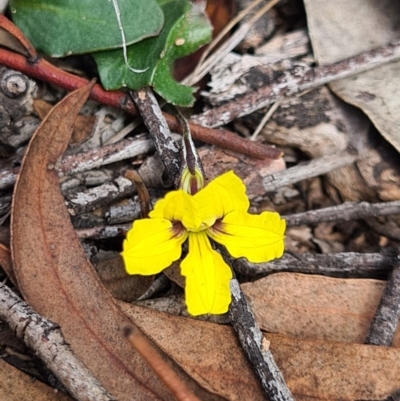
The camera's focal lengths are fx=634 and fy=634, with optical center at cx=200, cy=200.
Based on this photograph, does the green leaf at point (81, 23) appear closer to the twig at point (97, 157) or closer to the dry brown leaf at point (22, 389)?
Result: the twig at point (97, 157)

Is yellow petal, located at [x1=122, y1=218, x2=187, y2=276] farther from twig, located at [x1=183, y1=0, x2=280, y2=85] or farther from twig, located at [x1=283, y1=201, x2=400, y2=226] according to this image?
twig, located at [x1=183, y1=0, x2=280, y2=85]

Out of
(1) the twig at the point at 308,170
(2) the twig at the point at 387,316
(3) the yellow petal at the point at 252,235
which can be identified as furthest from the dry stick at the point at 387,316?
(1) the twig at the point at 308,170

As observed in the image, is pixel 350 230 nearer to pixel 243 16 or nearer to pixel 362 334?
pixel 362 334

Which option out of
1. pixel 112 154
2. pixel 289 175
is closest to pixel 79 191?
pixel 112 154

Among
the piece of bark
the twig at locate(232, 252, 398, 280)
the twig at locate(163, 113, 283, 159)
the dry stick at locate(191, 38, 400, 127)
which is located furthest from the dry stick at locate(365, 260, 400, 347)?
the piece of bark

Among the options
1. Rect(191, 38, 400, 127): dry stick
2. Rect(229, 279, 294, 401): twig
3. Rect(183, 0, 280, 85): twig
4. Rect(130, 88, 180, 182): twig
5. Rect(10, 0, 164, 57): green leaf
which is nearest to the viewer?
Rect(229, 279, 294, 401): twig

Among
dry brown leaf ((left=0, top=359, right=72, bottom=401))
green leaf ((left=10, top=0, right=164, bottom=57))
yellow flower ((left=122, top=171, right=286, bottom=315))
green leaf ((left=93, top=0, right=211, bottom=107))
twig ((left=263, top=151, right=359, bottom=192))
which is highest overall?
green leaf ((left=10, top=0, right=164, bottom=57))
